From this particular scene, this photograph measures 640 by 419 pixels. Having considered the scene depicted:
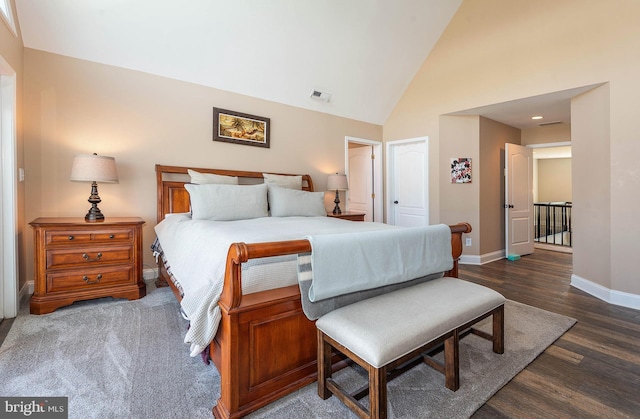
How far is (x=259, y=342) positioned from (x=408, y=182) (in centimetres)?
435

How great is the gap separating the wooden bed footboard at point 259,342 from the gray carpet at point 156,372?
96 millimetres

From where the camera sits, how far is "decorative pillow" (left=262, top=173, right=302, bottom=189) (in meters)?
3.95

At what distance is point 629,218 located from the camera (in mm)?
2922

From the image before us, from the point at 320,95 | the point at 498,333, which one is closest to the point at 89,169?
the point at 320,95

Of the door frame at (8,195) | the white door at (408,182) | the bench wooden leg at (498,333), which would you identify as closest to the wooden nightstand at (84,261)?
the door frame at (8,195)

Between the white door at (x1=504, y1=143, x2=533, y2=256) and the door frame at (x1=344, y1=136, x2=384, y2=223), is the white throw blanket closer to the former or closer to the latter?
the door frame at (x1=344, y1=136, x2=384, y2=223)

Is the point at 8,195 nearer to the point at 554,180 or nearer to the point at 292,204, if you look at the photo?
the point at 292,204

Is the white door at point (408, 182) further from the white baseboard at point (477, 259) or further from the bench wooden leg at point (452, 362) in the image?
the bench wooden leg at point (452, 362)

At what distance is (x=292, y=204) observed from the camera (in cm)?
338

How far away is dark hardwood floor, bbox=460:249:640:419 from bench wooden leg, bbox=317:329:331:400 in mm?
757

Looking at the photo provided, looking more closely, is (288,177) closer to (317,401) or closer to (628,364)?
(317,401)

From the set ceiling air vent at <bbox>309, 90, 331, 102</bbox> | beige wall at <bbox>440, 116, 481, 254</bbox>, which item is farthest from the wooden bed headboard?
beige wall at <bbox>440, 116, 481, 254</bbox>

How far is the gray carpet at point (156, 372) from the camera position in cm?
145

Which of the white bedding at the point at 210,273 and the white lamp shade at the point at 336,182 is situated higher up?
the white lamp shade at the point at 336,182
